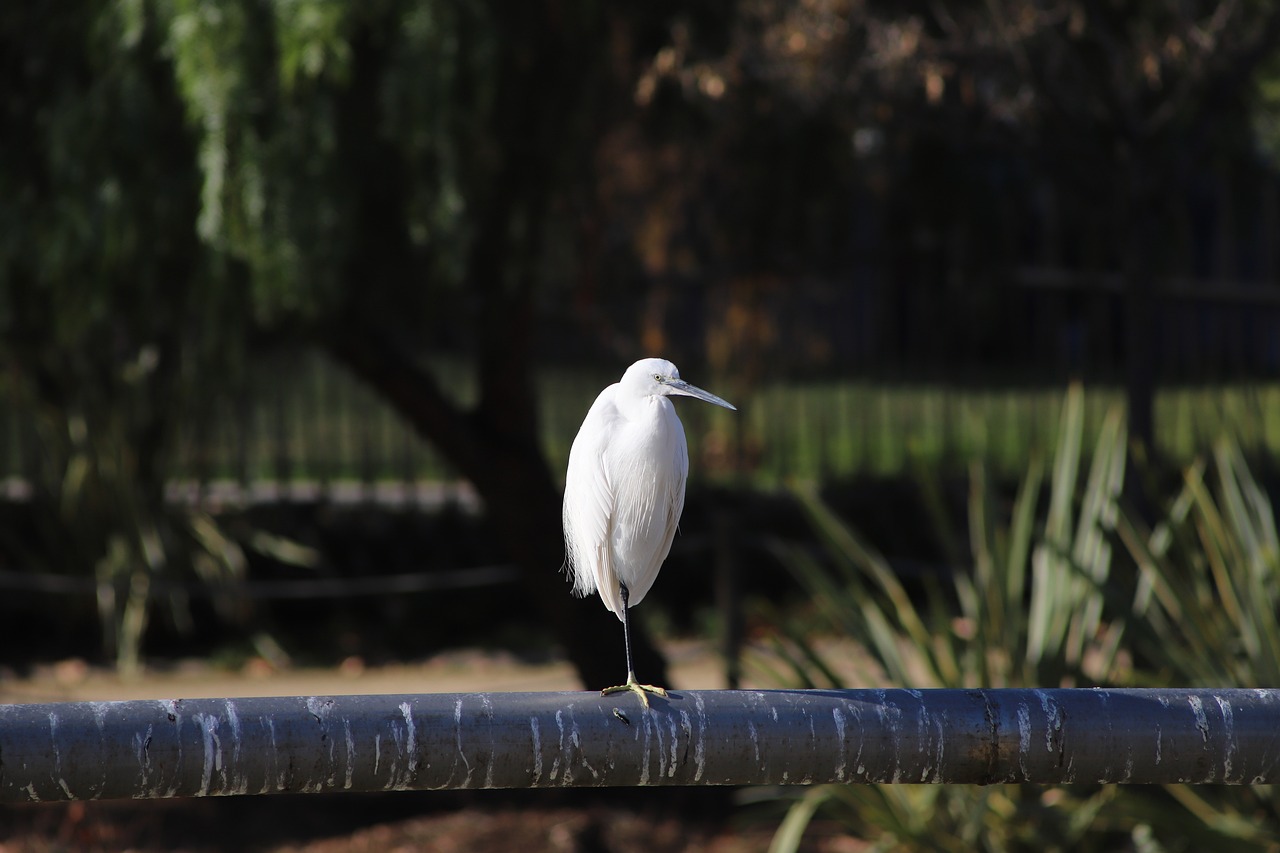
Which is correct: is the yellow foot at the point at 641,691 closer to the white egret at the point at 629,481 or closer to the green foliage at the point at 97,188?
the white egret at the point at 629,481

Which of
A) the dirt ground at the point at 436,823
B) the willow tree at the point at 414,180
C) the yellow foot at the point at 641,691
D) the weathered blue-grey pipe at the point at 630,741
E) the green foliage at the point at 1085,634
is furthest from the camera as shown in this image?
the dirt ground at the point at 436,823

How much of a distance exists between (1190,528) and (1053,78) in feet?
5.13

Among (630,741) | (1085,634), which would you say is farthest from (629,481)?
(1085,634)

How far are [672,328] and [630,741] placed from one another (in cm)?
618

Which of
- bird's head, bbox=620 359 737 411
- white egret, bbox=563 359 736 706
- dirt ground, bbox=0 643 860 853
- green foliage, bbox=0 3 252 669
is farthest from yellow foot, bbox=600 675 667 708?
dirt ground, bbox=0 643 860 853

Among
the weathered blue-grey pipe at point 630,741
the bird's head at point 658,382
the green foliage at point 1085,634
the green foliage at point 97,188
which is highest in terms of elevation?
the green foliage at point 97,188

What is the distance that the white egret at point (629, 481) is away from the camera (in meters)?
1.65

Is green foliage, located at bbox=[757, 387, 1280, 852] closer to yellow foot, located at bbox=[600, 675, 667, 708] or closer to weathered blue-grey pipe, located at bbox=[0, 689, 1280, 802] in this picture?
weathered blue-grey pipe, located at bbox=[0, 689, 1280, 802]

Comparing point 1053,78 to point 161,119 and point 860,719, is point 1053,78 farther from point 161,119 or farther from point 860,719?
point 860,719

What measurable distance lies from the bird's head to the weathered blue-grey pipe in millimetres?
362

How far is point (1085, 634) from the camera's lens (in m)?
3.58

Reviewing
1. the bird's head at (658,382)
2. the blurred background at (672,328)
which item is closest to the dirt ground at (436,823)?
the blurred background at (672,328)

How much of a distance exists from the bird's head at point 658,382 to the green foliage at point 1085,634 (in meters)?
1.88

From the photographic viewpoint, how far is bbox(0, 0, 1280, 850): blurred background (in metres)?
3.49
